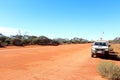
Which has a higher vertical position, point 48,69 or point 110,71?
point 110,71

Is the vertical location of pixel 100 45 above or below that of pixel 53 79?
above

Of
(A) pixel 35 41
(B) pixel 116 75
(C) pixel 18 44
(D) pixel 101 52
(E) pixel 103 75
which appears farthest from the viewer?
(A) pixel 35 41

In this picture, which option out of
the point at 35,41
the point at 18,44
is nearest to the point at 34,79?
the point at 18,44

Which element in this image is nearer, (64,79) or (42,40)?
(64,79)

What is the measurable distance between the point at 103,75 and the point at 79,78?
1.60 meters

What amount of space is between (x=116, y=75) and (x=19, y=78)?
4.99 m

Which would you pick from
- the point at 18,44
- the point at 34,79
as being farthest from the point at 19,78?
the point at 18,44

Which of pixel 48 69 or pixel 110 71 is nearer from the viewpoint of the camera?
pixel 110 71

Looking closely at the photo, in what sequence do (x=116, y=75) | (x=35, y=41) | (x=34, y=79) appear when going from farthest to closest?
1. (x=35, y=41)
2. (x=116, y=75)
3. (x=34, y=79)

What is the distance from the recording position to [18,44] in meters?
54.9

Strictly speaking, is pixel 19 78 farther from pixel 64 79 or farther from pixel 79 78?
pixel 79 78

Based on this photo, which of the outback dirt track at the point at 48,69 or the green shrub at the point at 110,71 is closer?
the green shrub at the point at 110,71

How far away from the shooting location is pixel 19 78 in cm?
1016

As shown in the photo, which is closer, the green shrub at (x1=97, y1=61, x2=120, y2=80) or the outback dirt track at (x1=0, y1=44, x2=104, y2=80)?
the green shrub at (x1=97, y1=61, x2=120, y2=80)
